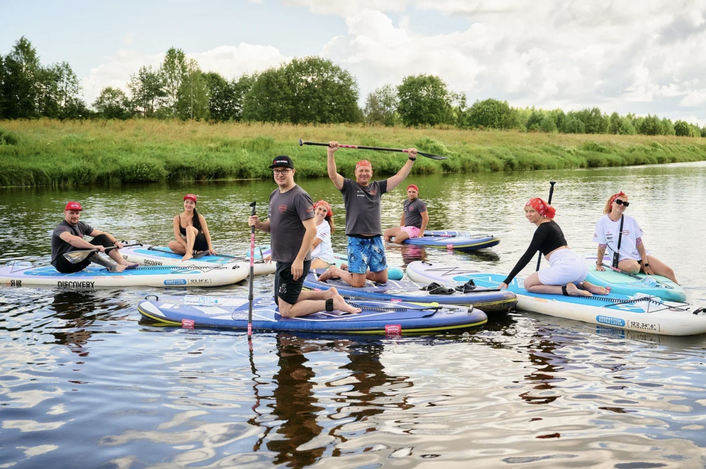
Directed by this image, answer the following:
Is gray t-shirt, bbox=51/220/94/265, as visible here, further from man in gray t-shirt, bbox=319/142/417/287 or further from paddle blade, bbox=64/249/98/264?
man in gray t-shirt, bbox=319/142/417/287

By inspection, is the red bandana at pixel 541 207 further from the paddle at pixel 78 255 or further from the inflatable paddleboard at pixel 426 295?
the paddle at pixel 78 255

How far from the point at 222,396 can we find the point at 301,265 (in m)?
1.78

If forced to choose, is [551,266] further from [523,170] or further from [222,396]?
[523,170]

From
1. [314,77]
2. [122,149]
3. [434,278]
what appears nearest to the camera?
[434,278]

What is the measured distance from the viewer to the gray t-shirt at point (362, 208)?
8.91 metres

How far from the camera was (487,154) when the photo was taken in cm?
4775

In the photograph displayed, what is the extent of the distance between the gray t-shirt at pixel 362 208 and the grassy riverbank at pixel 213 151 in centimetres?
2689

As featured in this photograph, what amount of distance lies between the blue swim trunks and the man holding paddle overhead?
477cm

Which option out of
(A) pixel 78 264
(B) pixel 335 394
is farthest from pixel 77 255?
(B) pixel 335 394

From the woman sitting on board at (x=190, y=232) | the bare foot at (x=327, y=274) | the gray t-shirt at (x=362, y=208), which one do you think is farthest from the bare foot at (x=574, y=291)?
the woman sitting on board at (x=190, y=232)

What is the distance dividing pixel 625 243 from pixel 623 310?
2.12 metres

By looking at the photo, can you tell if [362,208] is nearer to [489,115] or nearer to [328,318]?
[328,318]

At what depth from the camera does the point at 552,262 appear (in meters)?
8.98

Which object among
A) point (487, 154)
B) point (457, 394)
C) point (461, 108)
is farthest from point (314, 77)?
point (457, 394)
